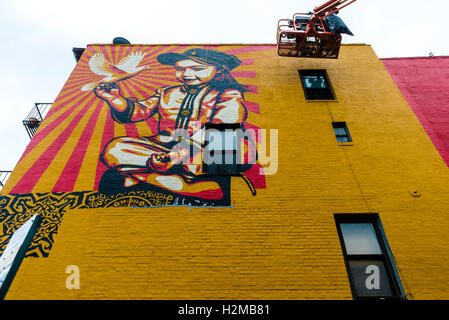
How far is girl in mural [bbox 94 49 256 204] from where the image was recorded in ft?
24.3

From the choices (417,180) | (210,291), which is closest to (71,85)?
(210,291)

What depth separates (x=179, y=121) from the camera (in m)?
8.87

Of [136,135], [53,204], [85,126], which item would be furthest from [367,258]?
[85,126]

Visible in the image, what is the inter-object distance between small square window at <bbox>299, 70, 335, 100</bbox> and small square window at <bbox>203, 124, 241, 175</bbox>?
3522 mm

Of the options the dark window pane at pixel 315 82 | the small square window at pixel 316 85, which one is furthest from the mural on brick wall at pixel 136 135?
the dark window pane at pixel 315 82

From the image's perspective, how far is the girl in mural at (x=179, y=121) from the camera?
7.39 metres

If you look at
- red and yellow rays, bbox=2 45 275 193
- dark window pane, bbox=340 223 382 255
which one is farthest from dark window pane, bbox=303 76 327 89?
dark window pane, bbox=340 223 382 255

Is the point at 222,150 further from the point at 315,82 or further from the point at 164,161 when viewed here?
the point at 315,82

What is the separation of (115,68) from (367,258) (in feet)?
37.3

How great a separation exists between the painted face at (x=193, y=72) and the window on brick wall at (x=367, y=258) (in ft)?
23.5

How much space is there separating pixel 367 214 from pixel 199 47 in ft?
32.3

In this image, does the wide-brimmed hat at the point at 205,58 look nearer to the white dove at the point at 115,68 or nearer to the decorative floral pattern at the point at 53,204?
the white dove at the point at 115,68

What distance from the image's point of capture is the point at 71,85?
1034cm
